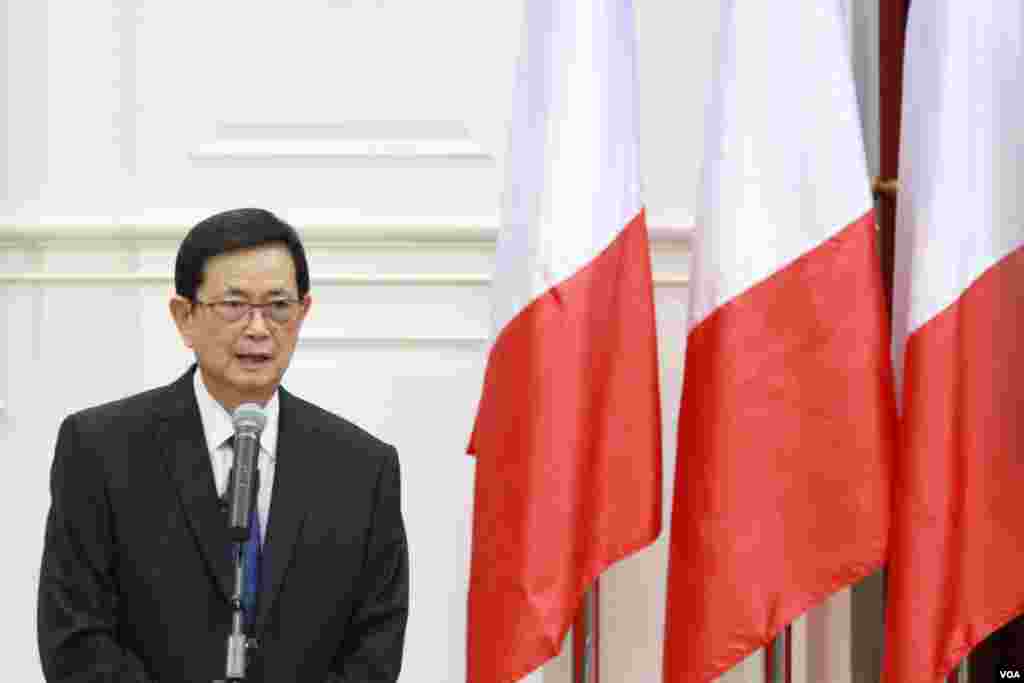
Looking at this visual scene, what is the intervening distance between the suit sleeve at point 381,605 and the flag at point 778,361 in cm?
55

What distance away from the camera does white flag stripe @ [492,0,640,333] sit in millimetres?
3088

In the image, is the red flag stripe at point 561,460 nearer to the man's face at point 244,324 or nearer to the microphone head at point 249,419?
the man's face at point 244,324

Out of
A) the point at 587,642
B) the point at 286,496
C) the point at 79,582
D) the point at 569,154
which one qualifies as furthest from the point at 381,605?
the point at 569,154

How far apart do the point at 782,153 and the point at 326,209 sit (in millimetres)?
1030

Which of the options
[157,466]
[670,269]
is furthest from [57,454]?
[670,269]

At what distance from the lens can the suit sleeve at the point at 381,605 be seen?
270cm

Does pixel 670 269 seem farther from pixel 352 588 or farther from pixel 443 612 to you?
pixel 352 588

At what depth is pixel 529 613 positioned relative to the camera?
3.00 m

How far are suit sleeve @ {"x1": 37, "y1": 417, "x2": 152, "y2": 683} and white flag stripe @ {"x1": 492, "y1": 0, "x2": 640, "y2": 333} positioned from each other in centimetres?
82

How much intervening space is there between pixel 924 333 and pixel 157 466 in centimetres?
134

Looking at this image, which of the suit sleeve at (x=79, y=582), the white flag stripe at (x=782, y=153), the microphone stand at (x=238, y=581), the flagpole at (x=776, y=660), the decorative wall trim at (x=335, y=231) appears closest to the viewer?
the microphone stand at (x=238, y=581)

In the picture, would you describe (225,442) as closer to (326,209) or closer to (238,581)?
(238,581)

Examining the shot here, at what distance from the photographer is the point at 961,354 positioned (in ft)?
9.73

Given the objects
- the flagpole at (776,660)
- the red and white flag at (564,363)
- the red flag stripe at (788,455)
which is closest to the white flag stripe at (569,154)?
the red and white flag at (564,363)
